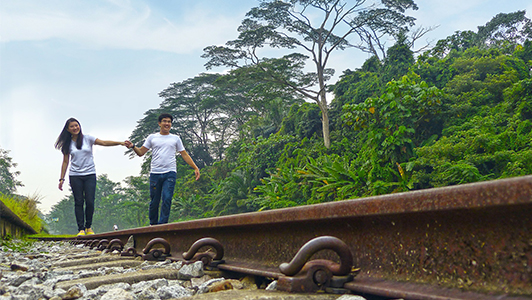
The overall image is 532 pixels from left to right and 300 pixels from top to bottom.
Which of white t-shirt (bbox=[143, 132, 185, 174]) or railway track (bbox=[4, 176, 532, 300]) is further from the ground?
white t-shirt (bbox=[143, 132, 185, 174])

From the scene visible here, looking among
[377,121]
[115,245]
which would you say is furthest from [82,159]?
[377,121]

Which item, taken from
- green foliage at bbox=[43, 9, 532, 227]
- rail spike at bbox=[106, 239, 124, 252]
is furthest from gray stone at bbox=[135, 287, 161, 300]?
green foliage at bbox=[43, 9, 532, 227]

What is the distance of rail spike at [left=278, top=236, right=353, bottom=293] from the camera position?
1.09m

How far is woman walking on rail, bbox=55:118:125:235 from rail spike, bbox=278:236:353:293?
4585 mm

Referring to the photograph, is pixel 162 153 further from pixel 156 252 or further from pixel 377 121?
pixel 377 121

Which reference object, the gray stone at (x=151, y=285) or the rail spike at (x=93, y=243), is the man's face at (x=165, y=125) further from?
the gray stone at (x=151, y=285)

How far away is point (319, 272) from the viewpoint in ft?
3.70

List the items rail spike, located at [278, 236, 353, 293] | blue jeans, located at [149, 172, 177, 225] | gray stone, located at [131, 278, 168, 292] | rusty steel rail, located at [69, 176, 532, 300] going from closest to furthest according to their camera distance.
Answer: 1. rusty steel rail, located at [69, 176, 532, 300]
2. rail spike, located at [278, 236, 353, 293]
3. gray stone, located at [131, 278, 168, 292]
4. blue jeans, located at [149, 172, 177, 225]

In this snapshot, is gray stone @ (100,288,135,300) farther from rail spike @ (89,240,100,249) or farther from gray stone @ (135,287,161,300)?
rail spike @ (89,240,100,249)

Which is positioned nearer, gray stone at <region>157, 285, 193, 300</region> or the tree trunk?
gray stone at <region>157, 285, 193, 300</region>

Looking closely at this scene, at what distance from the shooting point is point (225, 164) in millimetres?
29172

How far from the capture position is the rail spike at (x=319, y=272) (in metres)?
1.09

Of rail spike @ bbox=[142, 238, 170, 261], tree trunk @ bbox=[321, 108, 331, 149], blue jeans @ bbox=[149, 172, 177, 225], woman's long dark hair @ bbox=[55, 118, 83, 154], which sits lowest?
rail spike @ bbox=[142, 238, 170, 261]

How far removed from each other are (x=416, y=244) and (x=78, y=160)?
5.07m
